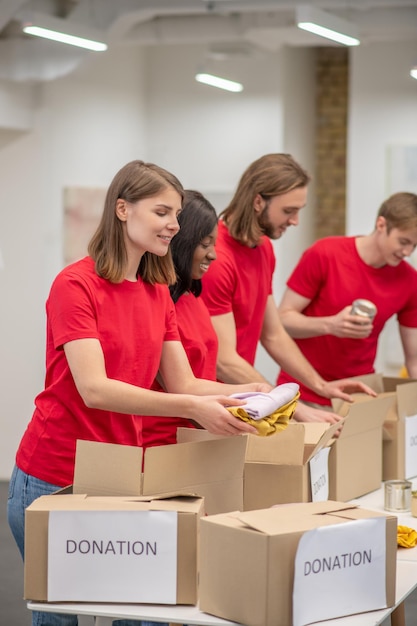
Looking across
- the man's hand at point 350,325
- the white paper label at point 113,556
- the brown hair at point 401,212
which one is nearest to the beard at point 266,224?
the man's hand at point 350,325

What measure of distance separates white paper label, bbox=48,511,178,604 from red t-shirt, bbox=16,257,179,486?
33 cm

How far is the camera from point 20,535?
2320mm

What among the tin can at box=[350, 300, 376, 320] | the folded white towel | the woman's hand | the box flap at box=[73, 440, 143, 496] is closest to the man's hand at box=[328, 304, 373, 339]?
the tin can at box=[350, 300, 376, 320]

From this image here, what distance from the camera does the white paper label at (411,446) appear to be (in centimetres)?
322

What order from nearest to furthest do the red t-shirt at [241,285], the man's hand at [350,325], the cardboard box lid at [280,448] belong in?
the cardboard box lid at [280,448] < the red t-shirt at [241,285] < the man's hand at [350,325]

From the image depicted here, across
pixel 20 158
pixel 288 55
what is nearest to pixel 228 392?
pixel 20 158

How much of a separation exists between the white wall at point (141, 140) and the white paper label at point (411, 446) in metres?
3.65

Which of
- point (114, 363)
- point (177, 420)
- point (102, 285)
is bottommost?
point (177, 420)

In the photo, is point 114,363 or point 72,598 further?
point 114,363

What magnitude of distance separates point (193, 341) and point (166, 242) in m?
0.45

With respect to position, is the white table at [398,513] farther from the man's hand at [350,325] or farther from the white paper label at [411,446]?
the man's hand at [350,325]

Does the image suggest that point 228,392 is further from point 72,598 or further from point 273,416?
point 72,598

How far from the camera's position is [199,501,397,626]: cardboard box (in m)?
1.86

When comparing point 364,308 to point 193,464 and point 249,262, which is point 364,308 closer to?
point 249,262
